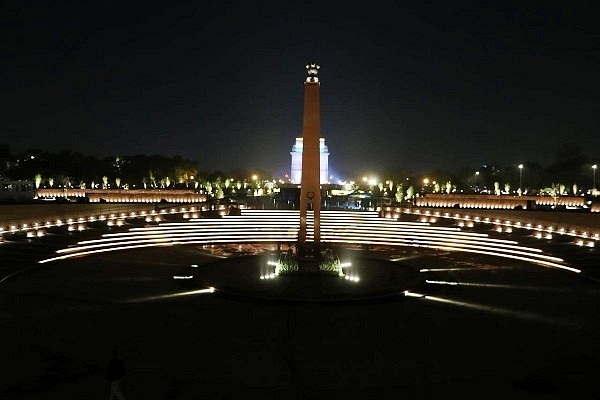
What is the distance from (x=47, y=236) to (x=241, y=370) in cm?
2027

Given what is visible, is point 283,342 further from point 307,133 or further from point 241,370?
point 307,133

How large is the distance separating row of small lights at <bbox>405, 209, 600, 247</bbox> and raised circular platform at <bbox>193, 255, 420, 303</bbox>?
11.3 m

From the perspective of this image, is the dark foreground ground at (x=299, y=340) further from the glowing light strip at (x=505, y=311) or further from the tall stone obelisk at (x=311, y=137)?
the tall stone obelisk at (x=311, y=137)

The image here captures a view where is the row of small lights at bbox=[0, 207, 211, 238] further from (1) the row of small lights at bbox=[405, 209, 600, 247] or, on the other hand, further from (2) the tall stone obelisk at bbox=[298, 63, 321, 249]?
(1) the row of small lights at bbox=[405, 209, 600, 247]

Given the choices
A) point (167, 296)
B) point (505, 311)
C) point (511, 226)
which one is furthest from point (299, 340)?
point (511, 226)

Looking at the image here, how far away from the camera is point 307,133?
22438 mm

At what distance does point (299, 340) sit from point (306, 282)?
5770mm

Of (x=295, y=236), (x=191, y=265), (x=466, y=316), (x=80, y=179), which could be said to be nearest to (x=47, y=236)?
(x=191, y=265)

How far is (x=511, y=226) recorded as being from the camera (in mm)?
32094

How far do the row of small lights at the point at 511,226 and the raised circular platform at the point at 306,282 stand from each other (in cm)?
1134

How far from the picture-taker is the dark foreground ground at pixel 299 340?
10.1m

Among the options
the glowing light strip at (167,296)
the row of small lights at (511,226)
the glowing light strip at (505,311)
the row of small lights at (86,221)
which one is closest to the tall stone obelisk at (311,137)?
the glowing light strip at (167,296)

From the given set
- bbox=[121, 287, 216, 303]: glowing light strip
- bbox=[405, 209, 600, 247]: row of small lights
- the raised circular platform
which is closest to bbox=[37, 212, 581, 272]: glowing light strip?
bbox=[405, 209, 600, 247]: row of small lights

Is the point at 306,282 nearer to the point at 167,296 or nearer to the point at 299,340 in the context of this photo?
the point at 167,296
